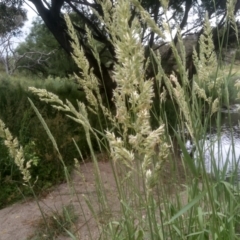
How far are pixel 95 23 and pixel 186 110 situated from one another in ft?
23.2

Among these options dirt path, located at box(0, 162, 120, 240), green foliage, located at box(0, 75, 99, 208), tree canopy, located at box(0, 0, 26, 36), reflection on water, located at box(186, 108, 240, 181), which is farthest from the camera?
tree canopy, located at box(0, 0, 26, 36)

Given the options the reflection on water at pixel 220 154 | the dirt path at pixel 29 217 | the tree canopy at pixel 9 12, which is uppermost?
the tree canopy at pixel 9 12

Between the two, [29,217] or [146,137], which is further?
[29,217]

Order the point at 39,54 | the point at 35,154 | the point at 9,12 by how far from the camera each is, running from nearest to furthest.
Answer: the point at 35,154
the point at 9,12
the point at 39,54

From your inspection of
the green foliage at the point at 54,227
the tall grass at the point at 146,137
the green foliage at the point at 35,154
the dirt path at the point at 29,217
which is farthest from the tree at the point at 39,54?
the tall grass at the point at 146,137

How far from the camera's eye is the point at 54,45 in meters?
10.7

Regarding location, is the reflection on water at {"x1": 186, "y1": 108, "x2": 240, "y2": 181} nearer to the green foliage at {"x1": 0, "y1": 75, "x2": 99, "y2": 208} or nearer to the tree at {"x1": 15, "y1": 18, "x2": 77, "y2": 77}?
the green foliage at {"x1": 0, "y1": 75, "x2": 99, "y2": 208}

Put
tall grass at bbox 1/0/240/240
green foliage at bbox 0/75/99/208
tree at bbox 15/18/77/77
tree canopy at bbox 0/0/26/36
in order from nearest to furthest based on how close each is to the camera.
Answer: tall grass at bbox 1/0/240/240 → green foliage at bbox 0/75/99/208 → tree canopy at bbox 0/0/26/36 → tree at bbox 15/18/77/77

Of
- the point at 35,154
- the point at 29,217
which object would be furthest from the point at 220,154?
the point at 35,154

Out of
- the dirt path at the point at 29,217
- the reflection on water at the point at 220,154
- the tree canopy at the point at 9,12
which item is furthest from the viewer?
the tree canopy at the point at 9,12

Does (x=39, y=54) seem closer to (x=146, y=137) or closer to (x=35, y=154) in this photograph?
(x=35, y=154)

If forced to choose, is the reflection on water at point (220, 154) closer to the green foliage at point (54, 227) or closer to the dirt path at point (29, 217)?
the dirt path at point (29, 217)

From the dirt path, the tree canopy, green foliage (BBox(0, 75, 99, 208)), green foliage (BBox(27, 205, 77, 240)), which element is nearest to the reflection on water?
the dirt path

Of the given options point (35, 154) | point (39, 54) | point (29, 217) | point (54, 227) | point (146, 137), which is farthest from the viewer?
point (39, 54)
